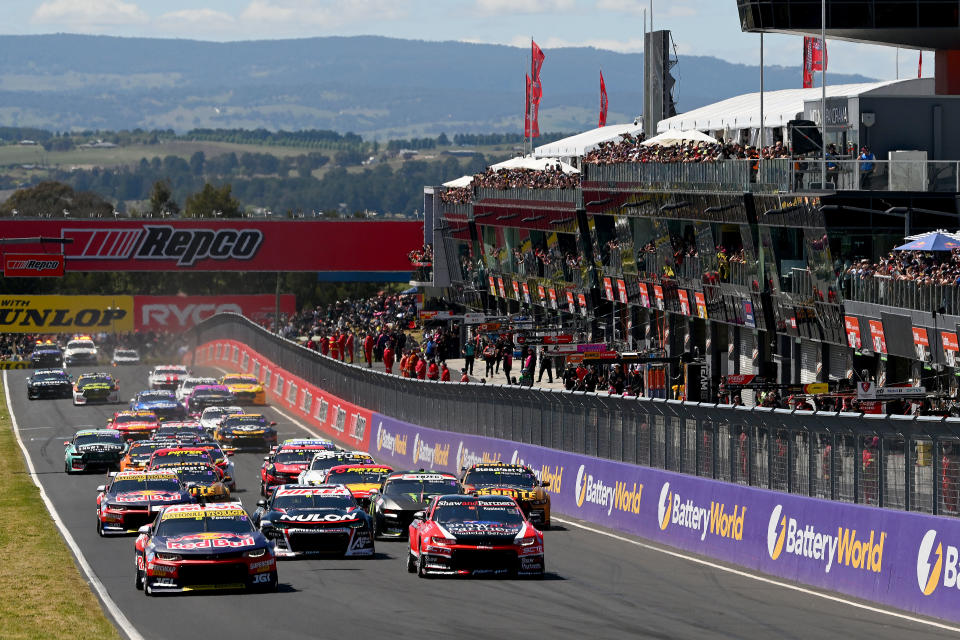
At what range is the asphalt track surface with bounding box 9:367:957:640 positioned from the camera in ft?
60.4

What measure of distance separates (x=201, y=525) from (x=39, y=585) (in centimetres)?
245

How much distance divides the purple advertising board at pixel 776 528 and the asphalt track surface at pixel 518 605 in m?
0.56

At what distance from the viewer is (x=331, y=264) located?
111312 mm

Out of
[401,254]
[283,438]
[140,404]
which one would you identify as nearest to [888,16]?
[283,438]

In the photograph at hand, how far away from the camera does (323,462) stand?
3709cm

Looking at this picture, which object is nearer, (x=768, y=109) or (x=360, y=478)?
(x=360, y=478)

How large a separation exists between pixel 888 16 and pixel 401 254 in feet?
226

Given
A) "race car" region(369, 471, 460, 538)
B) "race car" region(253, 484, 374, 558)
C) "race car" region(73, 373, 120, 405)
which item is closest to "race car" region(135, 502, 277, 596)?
"race car" region(253, 484, 374, 558)

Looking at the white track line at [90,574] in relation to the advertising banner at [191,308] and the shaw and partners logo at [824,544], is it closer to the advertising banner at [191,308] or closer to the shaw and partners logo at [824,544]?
the shaw and partners logo at [824,544]

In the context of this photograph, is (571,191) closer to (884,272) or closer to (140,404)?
(140,404)

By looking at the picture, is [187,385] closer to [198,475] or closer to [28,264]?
[28,264]

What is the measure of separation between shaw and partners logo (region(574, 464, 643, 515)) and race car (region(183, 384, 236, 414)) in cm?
3262

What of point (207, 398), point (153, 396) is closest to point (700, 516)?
point (153, 396)

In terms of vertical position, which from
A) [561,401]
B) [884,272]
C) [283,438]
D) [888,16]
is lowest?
[283,438]
